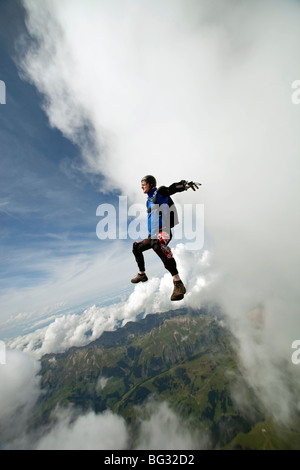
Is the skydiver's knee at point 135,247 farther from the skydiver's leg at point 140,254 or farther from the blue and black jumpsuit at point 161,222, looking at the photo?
the blue and black jumpsuit at point 161,222

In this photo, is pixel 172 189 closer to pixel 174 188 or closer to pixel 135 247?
pixel 174 188

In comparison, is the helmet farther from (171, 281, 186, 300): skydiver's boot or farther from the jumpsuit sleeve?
(171, 281, 186, 300): skydiver's boot

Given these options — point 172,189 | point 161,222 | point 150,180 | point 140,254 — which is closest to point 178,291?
point 140,254

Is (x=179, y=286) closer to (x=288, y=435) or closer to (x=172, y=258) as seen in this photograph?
(x=172, y=258)

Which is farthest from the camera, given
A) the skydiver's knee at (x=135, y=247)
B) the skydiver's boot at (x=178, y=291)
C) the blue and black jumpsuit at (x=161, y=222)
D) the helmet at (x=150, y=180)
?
the skydiver's knee at (x=135, y=247)

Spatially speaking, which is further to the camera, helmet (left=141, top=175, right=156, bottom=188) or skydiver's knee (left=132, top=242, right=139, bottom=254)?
skydiver's knee (left=132, top=242, right=139, bottom=254)

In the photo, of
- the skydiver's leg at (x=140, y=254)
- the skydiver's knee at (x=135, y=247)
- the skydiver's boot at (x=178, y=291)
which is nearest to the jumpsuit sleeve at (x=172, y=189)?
the skydiver's leg at (x=140, y=254)

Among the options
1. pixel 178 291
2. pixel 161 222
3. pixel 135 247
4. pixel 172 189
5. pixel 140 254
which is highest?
pixel 172 189

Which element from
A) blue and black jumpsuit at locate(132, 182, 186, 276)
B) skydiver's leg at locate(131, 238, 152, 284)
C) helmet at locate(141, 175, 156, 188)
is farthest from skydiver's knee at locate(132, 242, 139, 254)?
helmet at locate(141, 175, 156, 188)

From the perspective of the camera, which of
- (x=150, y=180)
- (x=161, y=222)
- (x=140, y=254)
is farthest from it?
(x=140, y=254)

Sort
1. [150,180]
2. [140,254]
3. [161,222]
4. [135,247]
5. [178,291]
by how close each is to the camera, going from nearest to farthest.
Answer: [178,291] < [161,222] < [150,180] < [135,247] < [140,254]

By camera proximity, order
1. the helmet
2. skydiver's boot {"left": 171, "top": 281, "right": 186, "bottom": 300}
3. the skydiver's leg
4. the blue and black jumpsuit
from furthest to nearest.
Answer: the skydiver's leg → the helmet → the blue and black jumpsuit → skydiver's boot {"left": 171, "top": 281, "right": 186, "bottom": 300}
